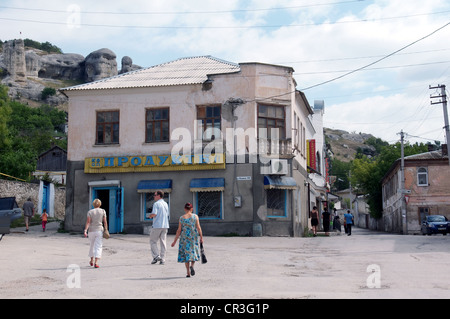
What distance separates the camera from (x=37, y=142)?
88500mm

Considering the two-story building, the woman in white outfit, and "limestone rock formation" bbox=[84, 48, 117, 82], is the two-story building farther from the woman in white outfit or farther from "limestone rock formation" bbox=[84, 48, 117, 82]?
"limestone rock formation" bbox=[84, 48, 117, 82]

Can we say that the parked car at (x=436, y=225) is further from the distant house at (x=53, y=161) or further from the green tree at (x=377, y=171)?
the distant house at (x=53, y=161)

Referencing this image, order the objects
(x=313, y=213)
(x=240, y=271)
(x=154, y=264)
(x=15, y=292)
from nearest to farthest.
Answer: (x=15, y=292)
(x=240, y=271)
(x=154, y=264)
(x=313, y=213)

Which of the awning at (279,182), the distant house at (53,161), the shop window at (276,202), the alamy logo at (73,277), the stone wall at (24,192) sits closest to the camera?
the alamy logo at (73,277)

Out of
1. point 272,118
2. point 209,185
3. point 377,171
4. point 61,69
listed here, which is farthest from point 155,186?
point 61,69

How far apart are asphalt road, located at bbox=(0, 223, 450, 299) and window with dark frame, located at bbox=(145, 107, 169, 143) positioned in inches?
359

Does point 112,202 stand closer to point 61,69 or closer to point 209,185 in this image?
point 209,185

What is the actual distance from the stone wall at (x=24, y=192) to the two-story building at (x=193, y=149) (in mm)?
14088

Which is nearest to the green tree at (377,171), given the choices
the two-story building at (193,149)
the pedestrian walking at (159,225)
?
the two-story building at (193,149)

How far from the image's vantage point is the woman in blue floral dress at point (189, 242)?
11.5m

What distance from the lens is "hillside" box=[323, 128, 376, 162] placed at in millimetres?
152375
